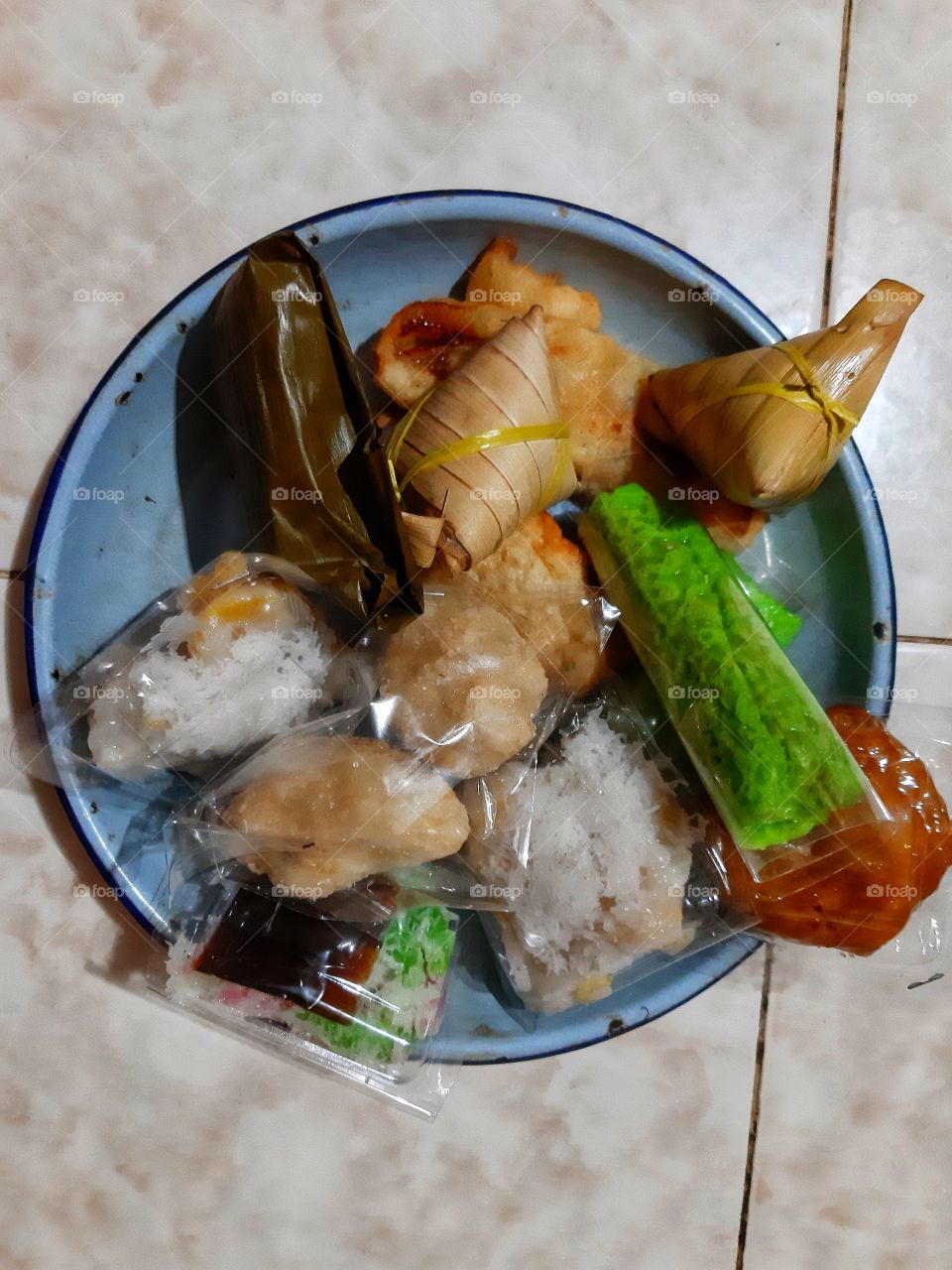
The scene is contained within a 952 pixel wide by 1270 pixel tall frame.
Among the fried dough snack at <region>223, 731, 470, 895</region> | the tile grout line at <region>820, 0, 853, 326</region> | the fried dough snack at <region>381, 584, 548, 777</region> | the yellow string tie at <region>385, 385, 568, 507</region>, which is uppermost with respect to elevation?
the tile grout line at <region>820, 0, 853, 326</region>

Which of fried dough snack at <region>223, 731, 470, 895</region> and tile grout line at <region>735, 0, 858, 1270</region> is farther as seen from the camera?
tile grout line at <region>735, 0, 858, 1270</region>

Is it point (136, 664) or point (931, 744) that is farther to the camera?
point (931, 744)

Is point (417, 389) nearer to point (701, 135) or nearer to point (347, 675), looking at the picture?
point (347, 675)

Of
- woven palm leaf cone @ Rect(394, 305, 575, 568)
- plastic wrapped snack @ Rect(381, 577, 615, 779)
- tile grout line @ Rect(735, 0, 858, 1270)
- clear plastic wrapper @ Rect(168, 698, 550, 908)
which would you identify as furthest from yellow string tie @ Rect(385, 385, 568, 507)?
tile grout line @ Rect(735, 0, 858, 1270)

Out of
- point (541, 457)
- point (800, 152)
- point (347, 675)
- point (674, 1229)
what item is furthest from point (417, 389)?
point (674, 1229)

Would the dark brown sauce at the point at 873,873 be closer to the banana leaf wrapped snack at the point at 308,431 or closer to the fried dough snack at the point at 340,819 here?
the fried dough snack at the point at 340,819

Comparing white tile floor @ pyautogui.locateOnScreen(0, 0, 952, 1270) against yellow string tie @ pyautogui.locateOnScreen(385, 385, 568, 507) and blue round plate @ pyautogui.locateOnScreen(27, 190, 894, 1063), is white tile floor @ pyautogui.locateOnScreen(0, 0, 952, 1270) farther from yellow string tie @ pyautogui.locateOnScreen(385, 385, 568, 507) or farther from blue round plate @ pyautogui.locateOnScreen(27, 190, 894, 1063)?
yellow string tie @ pyautogui.locateOnScreen(385, 385, 568, 507)
